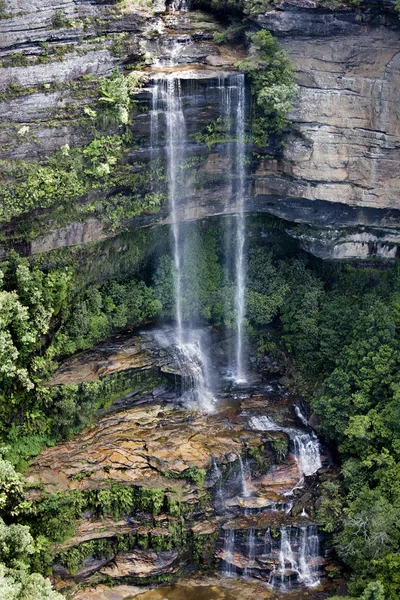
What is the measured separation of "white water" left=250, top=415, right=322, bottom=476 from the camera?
1891 centimetres

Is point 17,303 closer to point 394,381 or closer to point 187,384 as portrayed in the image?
point 187,384

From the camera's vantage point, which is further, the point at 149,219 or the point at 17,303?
the point at 149,219

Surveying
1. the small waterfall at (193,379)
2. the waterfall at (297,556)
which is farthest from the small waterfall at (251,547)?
the small waterfall at (193,379)

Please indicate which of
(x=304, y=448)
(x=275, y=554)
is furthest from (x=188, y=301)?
(x=275, y=554)

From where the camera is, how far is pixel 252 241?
22594mm

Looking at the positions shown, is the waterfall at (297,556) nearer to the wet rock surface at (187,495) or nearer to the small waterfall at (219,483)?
the wet rock surface at (187,495)

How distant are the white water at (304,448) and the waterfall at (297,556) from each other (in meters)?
1.92

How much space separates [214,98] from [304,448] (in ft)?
36.2

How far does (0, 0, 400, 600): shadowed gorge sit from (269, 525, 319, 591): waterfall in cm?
6

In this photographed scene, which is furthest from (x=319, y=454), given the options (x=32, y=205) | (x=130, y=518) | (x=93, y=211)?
(x=32, y=205)

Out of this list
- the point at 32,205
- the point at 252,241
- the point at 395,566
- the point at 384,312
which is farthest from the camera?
the point at 252,241

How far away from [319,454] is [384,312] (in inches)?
193

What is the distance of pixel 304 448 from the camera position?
19.1 meters

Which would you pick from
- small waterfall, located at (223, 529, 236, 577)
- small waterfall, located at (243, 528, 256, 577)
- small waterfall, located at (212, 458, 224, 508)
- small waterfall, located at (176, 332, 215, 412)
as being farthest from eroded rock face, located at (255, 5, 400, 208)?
small waterfall, located at (223, 529, 236, 577)
